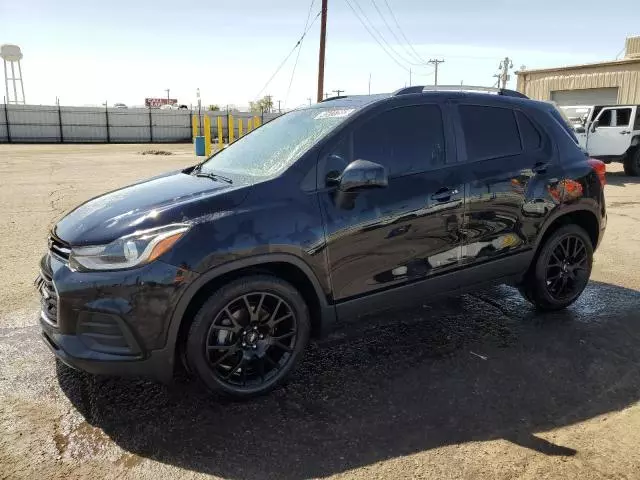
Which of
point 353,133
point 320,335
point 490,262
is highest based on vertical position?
point 353,133

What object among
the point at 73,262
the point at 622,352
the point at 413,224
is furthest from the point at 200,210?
the point at 622,352

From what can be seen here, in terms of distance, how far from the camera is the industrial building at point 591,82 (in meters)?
24.5

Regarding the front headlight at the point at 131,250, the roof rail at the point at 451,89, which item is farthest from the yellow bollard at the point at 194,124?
the front headlight at the point at 131,250

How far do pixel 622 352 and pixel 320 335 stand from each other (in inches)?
89.8

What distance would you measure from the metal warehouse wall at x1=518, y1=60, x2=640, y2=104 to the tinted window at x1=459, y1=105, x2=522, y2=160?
80.4 feet

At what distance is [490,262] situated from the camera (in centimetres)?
405

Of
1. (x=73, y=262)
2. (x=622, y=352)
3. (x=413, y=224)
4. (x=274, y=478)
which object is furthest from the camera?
(x=622, y=352)

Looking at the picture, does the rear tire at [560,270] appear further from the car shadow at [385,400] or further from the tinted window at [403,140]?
the tinted window at [403,140]

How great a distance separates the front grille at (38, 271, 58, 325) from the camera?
2961 millimetres

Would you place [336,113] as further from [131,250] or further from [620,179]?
[620,179]

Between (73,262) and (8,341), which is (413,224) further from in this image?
(8,341)

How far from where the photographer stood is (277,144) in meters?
3.77

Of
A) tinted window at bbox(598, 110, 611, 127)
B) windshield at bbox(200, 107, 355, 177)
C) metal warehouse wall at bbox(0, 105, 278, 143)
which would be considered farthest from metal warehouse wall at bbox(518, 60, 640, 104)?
windshield at bbox(200, 107, 355, 177)

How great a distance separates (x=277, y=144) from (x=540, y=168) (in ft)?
6.96
